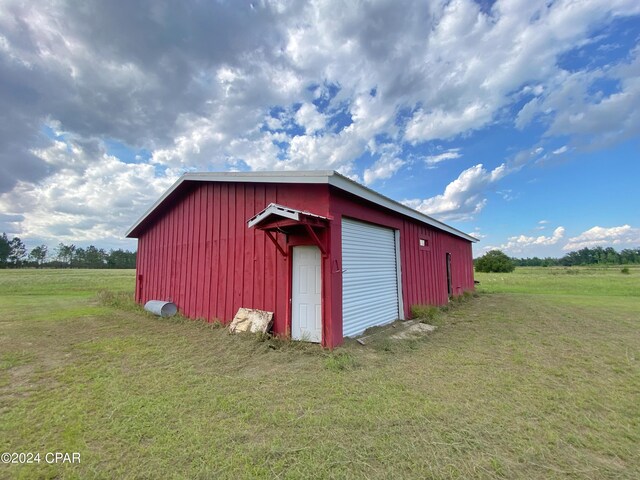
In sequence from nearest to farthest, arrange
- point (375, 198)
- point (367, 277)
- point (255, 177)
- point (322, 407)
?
point (322, 407)
point (255, 177)
point (375, 198)
point (367, 277)

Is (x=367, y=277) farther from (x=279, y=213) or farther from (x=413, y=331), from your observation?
(x=279, y=213)

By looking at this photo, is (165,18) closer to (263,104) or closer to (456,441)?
(263,104)

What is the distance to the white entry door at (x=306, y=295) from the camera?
17.7 feet

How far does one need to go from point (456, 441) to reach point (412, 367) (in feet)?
6.28

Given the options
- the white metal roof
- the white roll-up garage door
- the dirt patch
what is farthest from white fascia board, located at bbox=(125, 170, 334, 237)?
the dirt patch

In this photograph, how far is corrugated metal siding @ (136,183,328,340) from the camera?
5.95 meters

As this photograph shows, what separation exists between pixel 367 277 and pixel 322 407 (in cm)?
382

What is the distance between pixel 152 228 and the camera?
10.8 m

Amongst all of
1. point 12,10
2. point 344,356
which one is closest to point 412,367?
point 344,356

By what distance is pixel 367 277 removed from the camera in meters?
6.62

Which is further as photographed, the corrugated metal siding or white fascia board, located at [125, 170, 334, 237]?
the corrugated metal siding

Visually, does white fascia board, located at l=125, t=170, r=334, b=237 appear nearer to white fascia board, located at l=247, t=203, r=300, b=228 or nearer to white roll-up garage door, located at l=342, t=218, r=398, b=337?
white fascia board, located at l=247, t=203, r=300, b=228

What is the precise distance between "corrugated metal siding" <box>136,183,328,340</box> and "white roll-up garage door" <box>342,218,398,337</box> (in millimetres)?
1206

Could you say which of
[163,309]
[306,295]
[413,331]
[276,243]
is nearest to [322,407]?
[306,295]
